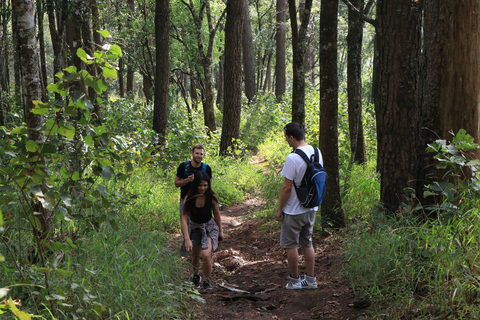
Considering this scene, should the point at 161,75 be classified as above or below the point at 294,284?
above

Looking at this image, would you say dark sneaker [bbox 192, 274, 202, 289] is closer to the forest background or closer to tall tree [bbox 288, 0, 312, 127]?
the forest background

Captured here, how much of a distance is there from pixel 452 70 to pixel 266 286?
3.38 meters

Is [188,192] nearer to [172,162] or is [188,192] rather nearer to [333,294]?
[333,294]

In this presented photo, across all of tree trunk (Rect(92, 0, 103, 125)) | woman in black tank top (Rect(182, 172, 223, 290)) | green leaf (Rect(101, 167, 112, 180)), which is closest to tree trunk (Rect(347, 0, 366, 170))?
woman in black tank top (Rect(182, 172, 223, 290))

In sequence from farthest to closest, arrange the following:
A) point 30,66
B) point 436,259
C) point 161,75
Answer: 1. point 161,75
2. point 30,66
3. point 436,259

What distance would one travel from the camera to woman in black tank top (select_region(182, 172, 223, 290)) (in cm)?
525

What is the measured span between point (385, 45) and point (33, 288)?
505 centimetres

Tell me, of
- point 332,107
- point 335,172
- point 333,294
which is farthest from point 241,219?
point 333,294

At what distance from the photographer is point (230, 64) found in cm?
1279

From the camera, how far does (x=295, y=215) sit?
5.04 m

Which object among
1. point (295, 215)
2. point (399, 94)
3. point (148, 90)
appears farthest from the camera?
point (148, 90)

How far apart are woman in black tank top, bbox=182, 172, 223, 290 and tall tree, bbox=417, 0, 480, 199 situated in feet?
8.56

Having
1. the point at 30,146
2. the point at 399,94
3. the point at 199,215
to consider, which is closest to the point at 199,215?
the point at 199,215

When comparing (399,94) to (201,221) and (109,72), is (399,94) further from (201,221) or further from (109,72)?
(109,72)
